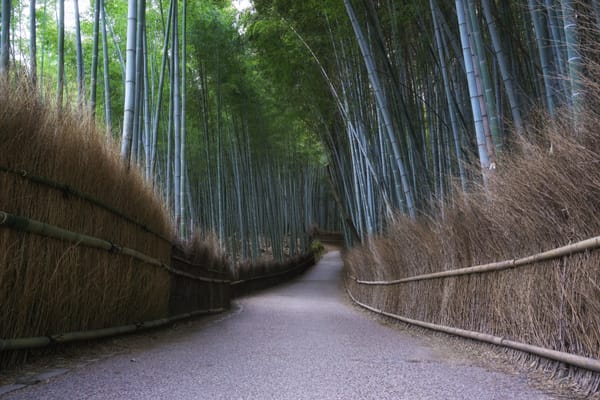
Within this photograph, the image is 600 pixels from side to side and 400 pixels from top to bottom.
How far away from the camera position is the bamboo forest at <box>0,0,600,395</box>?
2.31 m

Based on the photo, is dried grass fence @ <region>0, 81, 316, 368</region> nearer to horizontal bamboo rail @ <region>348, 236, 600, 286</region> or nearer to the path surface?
the path surface

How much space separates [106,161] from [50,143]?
61 cm

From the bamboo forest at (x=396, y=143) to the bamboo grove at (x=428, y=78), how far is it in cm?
3

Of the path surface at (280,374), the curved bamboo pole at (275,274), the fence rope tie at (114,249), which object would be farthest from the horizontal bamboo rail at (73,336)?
the curved bamboo pole at (275,274)

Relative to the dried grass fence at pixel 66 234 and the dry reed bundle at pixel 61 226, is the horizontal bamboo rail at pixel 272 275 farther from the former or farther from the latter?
the dry reed bundle at pixel 61 226

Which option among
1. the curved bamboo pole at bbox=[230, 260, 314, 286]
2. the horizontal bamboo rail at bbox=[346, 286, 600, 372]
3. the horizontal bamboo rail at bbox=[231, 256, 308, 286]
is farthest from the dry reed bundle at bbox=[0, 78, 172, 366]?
the horizontal bamboo rail at bbox=[231, 256, 308, 286]

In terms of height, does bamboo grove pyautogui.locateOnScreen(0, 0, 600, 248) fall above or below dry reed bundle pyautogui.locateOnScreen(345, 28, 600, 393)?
above

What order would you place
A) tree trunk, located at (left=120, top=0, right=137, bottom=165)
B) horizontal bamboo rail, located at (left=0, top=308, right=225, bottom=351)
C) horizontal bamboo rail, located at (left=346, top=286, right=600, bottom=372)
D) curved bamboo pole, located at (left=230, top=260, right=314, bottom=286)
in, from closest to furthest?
horizontal bamboo rail, located at (left=346, top=286, right=600, bottom=372)
horizontal bamboo rail, located at (left=0, top=308, right=225, bottom=351)
tree trunk, located at (left=120, top=0, right=137, bottom=165)
curved bamboo pole, located at (left=230, top=260, right=314, bottom=286)

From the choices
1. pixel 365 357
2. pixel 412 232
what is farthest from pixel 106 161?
pixel 412 232

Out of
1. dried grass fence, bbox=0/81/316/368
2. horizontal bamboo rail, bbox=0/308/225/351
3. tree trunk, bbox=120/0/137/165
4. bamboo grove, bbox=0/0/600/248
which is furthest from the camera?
tree trunk, bbox=120/0/137/165

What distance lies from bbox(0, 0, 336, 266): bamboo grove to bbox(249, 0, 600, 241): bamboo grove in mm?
1198

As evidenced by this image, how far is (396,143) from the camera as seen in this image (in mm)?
5602

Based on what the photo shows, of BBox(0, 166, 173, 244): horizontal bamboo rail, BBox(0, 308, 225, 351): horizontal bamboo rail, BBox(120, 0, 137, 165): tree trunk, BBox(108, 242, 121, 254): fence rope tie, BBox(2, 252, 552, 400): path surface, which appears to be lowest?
BBox(2, 252, 552, 400): path surface

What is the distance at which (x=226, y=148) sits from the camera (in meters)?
12.3
